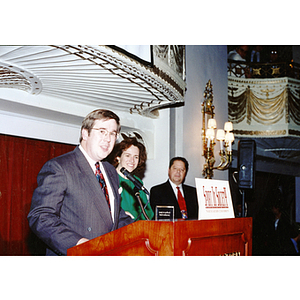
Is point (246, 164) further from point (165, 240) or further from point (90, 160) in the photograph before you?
point (165, 240)

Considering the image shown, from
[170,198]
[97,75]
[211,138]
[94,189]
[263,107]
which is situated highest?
[263,107]

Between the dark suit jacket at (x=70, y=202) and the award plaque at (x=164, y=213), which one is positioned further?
the dark suit jacket at (x=70, y=202)

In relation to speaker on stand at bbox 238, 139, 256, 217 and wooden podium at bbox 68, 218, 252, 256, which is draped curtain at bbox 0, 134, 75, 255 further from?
speaker on stand at bbox 238, 139, 256, 217

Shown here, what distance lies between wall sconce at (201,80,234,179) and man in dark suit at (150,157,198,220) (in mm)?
869

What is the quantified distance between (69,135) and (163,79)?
1114mm

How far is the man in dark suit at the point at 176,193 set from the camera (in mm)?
4391

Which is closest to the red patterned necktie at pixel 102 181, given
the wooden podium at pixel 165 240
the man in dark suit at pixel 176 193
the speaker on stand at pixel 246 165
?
the wooden podium at pixel 165 240

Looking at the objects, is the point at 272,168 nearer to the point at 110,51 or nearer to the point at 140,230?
the point at 110,51

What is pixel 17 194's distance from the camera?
9.80 ft

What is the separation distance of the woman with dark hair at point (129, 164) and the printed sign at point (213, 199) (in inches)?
56.2

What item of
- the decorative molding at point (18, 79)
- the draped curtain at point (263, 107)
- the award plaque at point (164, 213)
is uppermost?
the draped curtain at point (263, 107)

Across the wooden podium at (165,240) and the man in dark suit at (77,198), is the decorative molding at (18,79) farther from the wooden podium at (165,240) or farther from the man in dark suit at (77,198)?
the wooden podium at (165,240)

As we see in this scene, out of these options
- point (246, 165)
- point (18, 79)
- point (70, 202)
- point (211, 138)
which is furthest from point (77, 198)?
point (211, 138)

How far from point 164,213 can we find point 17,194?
160cm
